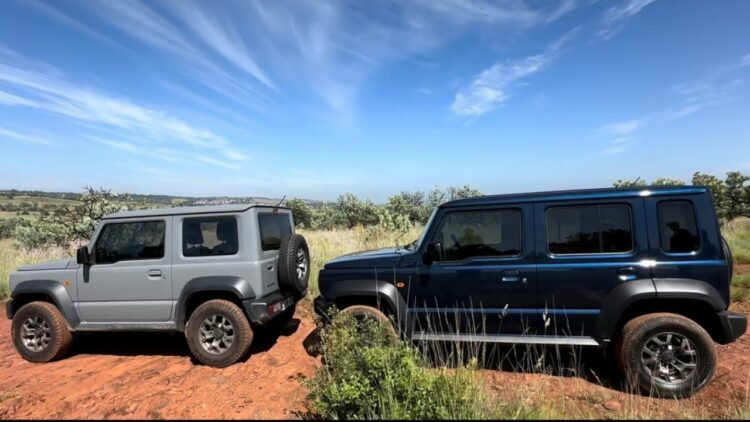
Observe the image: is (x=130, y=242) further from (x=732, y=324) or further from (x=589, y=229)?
(x=732, y=324)

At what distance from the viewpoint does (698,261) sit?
3881 millimetres

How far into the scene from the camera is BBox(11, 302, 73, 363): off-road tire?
531 centimetres

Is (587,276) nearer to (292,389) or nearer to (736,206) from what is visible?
(292,389)

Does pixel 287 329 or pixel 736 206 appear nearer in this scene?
pixel 287 329

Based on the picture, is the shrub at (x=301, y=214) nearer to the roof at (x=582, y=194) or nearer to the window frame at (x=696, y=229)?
the roof at (x=582, y=194)

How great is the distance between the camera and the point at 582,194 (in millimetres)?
4285

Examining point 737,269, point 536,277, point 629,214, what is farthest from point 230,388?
point 737,269

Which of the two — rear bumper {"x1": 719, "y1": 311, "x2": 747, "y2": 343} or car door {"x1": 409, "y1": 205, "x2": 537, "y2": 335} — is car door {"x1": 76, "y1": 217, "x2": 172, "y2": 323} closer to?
car door {"x1": 409, "y1": 205, "x2": 537, "y2": 335}

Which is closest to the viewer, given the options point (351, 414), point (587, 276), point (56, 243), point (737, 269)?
point (351, 414)

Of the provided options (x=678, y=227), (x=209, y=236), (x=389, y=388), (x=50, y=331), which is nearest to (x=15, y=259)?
(x=50, y=331)

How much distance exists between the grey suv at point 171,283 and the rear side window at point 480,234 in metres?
2.05

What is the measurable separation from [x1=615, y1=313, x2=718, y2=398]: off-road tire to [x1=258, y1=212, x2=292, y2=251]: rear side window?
4.06 metres

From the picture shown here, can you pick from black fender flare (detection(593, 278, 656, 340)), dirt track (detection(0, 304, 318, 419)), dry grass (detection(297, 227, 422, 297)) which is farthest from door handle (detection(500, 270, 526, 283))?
dry grass (detection(297, 227, 422, 297))

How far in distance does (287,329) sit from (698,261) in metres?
5.18
